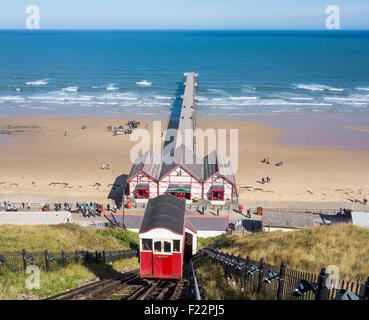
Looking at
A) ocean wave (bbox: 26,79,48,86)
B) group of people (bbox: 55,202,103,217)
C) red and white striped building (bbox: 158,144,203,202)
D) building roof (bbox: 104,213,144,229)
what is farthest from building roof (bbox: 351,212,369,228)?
ocean wave (bbox: 26,79,48,86)

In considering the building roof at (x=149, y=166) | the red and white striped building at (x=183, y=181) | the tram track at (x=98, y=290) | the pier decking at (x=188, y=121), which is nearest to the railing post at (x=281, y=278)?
the tram track at (x=98, y=290)

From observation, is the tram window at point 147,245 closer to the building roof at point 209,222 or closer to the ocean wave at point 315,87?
the building roof at point 209,222

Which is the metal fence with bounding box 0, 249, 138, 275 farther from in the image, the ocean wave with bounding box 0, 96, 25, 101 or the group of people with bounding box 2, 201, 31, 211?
the ocean wave with bounding box 0, 96, 25, 101

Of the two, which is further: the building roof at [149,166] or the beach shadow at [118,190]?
the beach shadow at [118,190]

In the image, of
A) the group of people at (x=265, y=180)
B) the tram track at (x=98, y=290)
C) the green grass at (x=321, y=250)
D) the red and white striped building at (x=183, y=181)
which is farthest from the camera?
the group of people at (x=265, y=180)

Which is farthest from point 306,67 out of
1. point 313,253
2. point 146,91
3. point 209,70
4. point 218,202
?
point 313,253

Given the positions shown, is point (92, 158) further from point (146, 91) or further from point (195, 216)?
point (146, 91)

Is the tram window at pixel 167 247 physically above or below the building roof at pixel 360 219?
above
